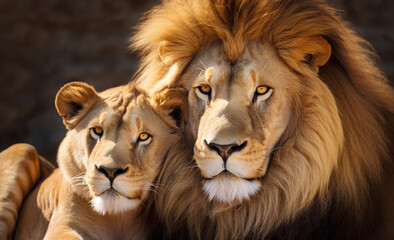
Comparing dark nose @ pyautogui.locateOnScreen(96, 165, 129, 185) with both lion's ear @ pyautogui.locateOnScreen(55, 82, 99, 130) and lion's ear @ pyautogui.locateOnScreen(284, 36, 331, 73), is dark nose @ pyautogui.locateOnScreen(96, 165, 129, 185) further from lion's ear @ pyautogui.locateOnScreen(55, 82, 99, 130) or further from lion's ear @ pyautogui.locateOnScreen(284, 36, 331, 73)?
lion's ear @ pyautogui.locateOnScreen(284, 36, 331, 73)

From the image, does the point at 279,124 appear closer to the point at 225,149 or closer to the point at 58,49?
the point at 225,149

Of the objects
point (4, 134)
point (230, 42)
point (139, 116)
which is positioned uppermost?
point (230, 42)

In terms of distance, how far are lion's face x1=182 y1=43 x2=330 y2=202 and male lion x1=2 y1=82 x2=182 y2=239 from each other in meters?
0.21

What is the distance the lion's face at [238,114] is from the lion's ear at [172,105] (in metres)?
0.07

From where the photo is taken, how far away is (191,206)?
3.17m

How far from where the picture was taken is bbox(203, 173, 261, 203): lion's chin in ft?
9.28

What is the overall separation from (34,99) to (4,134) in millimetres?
429

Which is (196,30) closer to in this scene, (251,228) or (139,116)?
(139,116)

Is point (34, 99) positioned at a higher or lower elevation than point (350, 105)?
lower

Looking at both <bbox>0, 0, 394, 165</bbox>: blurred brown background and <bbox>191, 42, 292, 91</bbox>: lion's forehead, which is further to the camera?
<bbox>0, 0, 394, 165</bbox>: blurred brown background

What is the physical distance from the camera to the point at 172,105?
3.18 m

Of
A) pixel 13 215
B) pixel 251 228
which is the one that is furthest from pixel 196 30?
pixel 13 215

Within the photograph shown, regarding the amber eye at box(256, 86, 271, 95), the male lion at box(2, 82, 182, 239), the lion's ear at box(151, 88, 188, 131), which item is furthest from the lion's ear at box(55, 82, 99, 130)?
the amber eye at box(256, 86, 271, 95)

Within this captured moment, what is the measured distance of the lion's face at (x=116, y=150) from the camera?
9.50 feet
